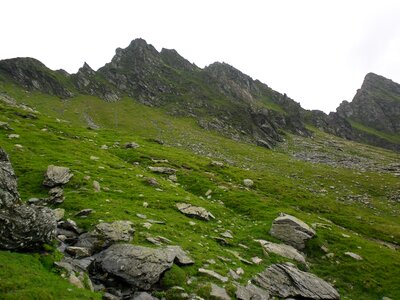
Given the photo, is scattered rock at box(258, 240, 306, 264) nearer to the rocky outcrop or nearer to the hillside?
the hillside

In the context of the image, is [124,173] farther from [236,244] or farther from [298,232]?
[298,232]

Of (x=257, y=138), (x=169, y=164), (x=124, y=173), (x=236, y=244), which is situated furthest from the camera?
(x=257, y=138)

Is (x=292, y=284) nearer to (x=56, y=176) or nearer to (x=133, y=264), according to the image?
(x=133, y=264)

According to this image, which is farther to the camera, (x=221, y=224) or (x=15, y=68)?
(x=15, y=68)

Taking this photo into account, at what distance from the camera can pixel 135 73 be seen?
200 metres

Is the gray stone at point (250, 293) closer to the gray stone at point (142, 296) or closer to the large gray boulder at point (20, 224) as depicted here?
the gray stone at point (142, 296)

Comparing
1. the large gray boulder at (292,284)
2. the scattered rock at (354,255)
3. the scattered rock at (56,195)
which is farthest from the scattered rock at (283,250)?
the scattered rock at (56,195)

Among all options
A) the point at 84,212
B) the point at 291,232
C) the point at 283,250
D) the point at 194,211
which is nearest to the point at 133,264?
the point at 84,212

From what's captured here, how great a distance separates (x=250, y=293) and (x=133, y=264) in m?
7.08

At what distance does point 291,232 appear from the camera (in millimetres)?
30094

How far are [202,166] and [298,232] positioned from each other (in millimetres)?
29779

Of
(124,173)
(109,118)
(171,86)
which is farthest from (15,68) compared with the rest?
(124,173)

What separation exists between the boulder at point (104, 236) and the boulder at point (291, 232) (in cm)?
1422

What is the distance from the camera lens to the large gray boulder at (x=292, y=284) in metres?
21.2
